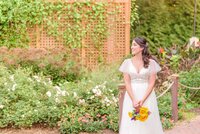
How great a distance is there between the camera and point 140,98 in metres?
7.49

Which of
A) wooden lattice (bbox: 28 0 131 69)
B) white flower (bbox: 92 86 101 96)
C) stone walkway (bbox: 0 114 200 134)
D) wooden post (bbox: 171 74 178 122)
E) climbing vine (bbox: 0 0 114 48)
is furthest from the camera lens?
wooden lattice (bbox: 28 0 131 69)

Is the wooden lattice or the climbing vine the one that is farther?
the wooden lattice

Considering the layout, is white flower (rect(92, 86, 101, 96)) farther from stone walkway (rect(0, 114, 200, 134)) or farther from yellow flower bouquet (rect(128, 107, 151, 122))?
yellow flower bouquet (rect(128, 107, 151, 122))

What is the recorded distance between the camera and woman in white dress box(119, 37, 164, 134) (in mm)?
7383

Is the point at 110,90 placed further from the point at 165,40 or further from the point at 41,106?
the point at 165,40

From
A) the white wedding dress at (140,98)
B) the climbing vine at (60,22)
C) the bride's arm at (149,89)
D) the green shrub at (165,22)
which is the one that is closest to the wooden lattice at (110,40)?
the climbing vine at (60,22)

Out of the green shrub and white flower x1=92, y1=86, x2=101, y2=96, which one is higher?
the green shrub

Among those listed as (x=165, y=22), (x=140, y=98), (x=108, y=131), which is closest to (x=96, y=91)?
(x=108, y=131)

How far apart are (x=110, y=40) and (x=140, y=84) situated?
6.78 meters

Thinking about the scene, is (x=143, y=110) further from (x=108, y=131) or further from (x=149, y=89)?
(x=108, y=131)

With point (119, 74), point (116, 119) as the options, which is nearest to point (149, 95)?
point (116, 119)

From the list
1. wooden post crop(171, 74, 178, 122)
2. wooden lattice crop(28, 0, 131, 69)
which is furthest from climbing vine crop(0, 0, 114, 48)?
wooden post crop(171, 74, 178, 122)

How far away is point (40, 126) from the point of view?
959 cm

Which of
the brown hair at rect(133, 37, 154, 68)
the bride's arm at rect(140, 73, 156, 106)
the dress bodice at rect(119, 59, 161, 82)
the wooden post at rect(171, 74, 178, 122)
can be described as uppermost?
the brown hair at rect(133, 37, 154, 68)
